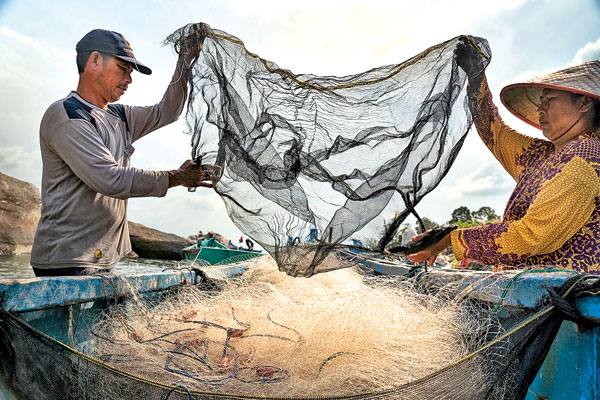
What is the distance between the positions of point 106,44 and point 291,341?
2.37m

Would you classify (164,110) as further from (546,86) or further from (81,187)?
(546,86)

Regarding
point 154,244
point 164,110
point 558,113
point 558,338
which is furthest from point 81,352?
point 154,244

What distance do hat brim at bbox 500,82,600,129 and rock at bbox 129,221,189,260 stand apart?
89.9ft

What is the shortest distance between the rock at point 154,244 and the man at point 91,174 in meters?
26.7

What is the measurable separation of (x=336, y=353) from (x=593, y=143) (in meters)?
1.84

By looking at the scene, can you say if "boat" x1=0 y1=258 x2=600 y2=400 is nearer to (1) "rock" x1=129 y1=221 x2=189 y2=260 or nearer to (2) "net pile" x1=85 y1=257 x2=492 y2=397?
(2) "net pile" x1=85 y1=257 x2=492 y2=397

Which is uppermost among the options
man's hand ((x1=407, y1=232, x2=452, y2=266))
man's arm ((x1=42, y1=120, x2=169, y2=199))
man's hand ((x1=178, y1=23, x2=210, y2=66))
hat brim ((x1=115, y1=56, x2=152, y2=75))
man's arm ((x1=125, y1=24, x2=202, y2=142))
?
man's hand ((x1=178, y1=23, x2=210, y2=66))

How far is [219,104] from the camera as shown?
8.96 feet

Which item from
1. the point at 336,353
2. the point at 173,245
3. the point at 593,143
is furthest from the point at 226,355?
the point at 173,245

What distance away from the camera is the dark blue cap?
2793 mm

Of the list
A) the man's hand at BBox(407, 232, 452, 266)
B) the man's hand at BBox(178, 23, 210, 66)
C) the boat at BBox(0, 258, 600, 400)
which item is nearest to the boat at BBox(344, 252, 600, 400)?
the boat at BBox(0, 258, 600, 400)

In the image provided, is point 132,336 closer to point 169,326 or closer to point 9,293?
point 169,326

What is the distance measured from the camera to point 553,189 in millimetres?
2160

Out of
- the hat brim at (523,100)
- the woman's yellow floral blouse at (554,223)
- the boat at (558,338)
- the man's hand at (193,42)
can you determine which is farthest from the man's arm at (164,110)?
the hat brim at (523,100)
